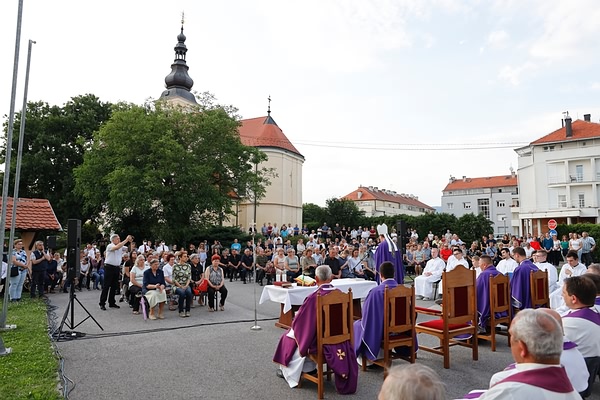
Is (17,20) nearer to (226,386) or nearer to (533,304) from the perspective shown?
(226,386)

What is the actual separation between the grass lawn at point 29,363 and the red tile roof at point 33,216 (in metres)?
6.11

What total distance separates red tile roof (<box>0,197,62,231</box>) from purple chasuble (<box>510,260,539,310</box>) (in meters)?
14.3

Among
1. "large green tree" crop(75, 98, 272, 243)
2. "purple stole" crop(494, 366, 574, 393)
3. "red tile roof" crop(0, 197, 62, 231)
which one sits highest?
"large green tree" crop(75, 98, 272, 243)

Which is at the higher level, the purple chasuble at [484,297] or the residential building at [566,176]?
the residential building at [566,176]

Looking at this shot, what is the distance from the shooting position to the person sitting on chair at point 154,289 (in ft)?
32.5

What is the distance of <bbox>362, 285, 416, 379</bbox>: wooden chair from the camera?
5.85 m

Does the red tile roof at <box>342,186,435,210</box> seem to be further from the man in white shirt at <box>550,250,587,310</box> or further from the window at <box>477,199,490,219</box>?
the man in white shirt at <box>550,250,587,310</box>

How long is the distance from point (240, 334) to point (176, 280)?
326 centimetres

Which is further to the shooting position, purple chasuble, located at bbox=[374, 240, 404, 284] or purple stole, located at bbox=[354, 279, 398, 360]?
purple chasuble, located at bbox=[374, 240, 404, 284]

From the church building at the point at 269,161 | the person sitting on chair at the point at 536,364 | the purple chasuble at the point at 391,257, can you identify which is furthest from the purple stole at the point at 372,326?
the church building at the point at 269,161

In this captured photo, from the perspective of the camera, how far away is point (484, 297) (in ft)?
24.2

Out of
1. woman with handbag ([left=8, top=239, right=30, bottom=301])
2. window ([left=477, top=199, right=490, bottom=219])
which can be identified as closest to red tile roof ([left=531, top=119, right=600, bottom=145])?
window ([left=477, top=199, right=490, bottom=219])

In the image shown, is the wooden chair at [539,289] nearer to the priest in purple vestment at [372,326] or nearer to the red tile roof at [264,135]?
the priest in purple vestment at [372,326]

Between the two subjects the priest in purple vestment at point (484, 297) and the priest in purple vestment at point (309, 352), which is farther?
the priest in purple vestment at point (484, 297)
